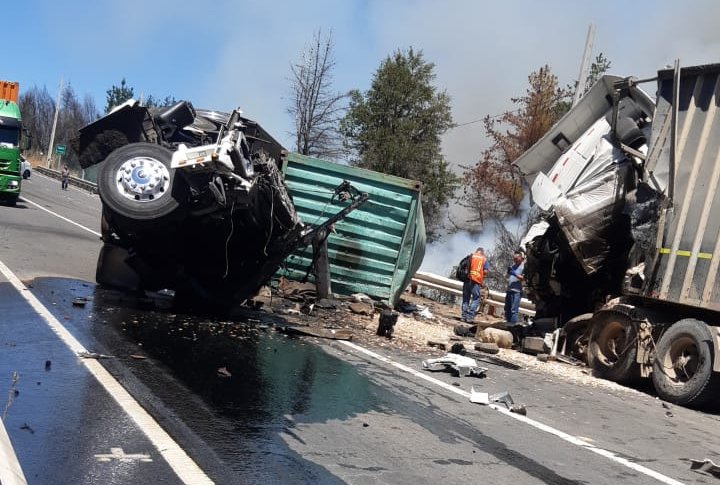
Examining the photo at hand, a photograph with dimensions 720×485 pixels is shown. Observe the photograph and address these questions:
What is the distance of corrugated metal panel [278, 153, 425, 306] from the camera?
40.3 ft

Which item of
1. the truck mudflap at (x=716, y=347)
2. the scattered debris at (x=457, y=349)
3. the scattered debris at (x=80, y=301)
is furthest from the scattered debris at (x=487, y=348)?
the scattered debris at (x=80, y=301)

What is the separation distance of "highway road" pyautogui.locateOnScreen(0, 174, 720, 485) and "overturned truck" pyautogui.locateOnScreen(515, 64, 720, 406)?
2.41 ft

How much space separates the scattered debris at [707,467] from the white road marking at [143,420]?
3554 mm

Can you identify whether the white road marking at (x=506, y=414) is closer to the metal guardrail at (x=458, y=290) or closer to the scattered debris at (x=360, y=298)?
the scattered debris at (x=360, y=298)

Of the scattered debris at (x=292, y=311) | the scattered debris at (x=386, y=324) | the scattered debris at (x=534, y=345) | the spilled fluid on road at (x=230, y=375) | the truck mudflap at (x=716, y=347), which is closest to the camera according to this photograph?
the spilled fluid on road at (x=230, y=375)

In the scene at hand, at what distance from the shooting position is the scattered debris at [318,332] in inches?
353

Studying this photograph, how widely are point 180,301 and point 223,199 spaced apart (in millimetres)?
2279

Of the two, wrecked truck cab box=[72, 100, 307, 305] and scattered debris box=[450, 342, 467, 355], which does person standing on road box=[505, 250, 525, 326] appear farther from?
wrecked truck cab box=[72, 100, 307, 305]

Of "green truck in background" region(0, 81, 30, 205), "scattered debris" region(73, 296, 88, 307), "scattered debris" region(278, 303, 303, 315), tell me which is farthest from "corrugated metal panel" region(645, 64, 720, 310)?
"green truck in background" region(0, 81, 30, 205)

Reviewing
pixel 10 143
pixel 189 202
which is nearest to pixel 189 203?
pixel 189 202

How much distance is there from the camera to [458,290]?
16.5m

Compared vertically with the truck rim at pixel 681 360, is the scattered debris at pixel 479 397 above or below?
below

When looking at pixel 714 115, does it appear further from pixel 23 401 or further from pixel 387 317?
pixel 23 401

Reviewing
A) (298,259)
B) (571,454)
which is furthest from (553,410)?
(298,259)
